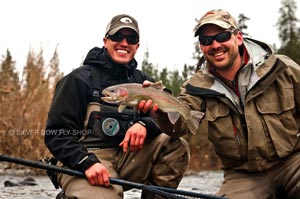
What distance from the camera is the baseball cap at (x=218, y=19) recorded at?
4.40 m

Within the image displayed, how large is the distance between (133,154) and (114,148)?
160mm

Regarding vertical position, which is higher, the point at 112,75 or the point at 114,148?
the point at 112,75

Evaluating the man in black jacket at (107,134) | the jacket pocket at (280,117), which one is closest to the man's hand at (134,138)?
the man in black jacket at (107,134)

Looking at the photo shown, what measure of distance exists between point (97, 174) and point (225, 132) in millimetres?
1185

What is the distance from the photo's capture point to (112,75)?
432cm

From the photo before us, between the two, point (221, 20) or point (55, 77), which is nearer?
point (221, 20)

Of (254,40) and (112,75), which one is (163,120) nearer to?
(112,75)

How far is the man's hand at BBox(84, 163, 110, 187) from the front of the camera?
3.78 metres

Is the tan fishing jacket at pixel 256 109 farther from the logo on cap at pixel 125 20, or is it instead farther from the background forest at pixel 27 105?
the background forest at pixel 27 105

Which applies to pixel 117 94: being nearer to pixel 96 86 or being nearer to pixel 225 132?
pixel 96 86

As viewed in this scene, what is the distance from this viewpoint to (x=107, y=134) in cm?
417

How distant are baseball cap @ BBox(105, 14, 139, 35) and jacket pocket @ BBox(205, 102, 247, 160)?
3.04 ft

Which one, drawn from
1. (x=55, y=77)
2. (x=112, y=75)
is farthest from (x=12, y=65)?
(x=112, y=75)

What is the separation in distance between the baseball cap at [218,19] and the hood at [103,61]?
0.64 m
